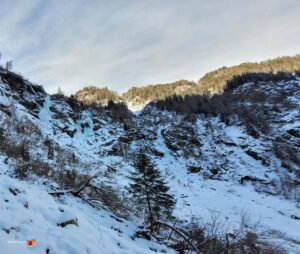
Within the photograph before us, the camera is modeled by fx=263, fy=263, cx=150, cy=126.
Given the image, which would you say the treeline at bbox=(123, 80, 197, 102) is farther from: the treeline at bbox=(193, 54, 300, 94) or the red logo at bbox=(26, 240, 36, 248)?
the red logo at bbox=(26, 240, 36, 248)

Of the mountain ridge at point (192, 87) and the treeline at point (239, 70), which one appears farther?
the treeline at point (239, 70)

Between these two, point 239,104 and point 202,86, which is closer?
point 239,104

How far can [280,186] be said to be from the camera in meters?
37.9

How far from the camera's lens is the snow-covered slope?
552 centimetres

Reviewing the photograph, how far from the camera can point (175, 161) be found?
159 feet

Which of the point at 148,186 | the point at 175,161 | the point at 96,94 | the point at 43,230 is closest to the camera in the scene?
the point at 43,230

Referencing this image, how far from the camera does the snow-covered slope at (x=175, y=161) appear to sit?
18.1ft

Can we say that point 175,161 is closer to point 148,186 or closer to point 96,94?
point 148,186

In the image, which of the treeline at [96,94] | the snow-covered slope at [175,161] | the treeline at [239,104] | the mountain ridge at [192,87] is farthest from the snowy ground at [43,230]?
the treeline at [96,94]

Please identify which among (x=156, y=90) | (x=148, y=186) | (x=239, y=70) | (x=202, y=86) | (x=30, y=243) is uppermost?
(x=239, y=70)

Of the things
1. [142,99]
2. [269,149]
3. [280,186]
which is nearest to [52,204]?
[280,186]

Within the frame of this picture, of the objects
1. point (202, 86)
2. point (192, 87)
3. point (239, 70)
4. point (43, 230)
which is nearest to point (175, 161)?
point (43, 230)

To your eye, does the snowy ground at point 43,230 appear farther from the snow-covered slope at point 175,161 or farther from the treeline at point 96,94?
the treeline at point 96,94

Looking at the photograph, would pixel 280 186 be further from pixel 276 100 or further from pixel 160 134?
pixel 276 100
